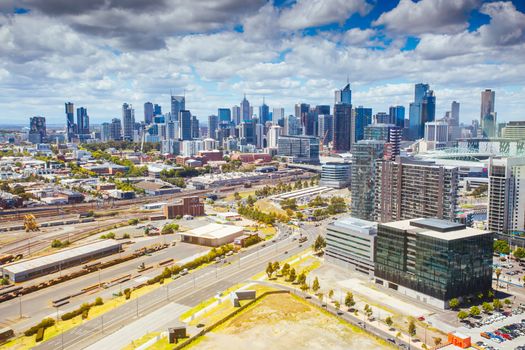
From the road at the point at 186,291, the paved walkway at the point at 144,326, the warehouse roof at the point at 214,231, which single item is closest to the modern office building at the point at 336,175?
the warehouse roof at the point at 214,231

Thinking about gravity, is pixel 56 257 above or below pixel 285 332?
above

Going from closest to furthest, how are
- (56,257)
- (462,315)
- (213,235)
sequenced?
(462,315)
(56,257)
(213,235)

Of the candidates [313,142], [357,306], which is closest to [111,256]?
[357,306]

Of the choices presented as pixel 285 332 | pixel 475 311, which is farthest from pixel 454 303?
pixel 285 332

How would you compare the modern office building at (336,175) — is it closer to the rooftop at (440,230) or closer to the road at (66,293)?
the road at (66,293)

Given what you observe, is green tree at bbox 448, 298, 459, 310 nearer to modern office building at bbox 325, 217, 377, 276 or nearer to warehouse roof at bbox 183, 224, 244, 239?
modern office building at bbox 325, 217, 377, 276

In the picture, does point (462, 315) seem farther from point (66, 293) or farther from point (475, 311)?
point (66, 293)
